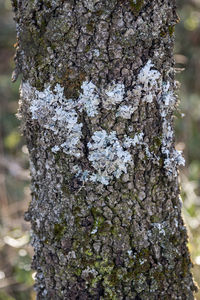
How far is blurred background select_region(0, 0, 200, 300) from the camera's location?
7.64 feet

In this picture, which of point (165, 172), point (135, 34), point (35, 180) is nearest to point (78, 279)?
point (35, 180)

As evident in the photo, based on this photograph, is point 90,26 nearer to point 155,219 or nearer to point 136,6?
point 136,6

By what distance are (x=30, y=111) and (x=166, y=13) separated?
569mm

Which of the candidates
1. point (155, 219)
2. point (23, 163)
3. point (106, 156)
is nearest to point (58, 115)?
point (106, 156)

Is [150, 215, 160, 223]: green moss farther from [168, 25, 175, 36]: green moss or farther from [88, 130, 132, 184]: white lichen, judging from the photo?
[168, 25, 175, 36]: green moss

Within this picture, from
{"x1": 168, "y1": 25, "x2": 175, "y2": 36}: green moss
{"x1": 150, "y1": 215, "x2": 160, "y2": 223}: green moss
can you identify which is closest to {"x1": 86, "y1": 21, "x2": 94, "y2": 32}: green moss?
{"x1": 168, "y1": 25, "x2": 175, "y2": 36}: green moss

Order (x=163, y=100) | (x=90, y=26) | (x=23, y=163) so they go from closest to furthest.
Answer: (x=90, y=26) → (x=163, y=100) → (x=23, y=163)

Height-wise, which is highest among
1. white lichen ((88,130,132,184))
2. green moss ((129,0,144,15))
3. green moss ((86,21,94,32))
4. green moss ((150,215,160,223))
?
green moss ((129,0,144,15))

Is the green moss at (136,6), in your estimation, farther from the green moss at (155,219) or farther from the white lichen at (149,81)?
the green moss at (155,219)

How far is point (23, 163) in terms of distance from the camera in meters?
4.26

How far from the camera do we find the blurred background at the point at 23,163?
2328mm

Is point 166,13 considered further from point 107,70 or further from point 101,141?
point 101,141

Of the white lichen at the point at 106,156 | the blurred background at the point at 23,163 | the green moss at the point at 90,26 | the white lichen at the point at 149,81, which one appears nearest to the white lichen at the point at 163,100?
the white lichen at the point at 149,81

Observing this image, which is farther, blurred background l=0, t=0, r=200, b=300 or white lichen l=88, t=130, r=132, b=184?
blurred background l=0, t=0, r=200, b=300
